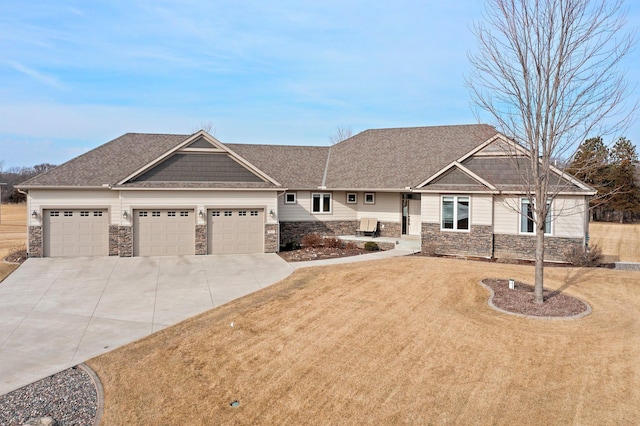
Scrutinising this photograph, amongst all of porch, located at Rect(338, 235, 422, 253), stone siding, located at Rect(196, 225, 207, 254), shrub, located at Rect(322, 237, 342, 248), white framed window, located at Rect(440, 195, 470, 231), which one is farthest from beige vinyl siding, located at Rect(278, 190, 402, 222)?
stone siding, located at Rect(196, 225, 207, 254)

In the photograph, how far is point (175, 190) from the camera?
20312mm

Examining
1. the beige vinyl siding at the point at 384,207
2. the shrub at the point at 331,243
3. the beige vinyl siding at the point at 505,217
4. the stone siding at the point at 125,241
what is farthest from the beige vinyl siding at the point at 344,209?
the stone siding at the point at 125,241

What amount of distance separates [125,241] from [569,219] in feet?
62.2

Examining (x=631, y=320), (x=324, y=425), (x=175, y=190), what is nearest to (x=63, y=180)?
(x=175, y=190)

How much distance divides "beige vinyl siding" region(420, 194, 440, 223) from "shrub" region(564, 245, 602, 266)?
5376mm

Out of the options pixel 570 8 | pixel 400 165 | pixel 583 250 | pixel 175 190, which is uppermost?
pixel 570 8

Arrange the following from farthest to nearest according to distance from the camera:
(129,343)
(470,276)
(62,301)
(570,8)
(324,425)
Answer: (470,276), (62,301), (570,8), (129,343), (324,425)

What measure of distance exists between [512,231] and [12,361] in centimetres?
1780

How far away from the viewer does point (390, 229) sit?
78.5ft

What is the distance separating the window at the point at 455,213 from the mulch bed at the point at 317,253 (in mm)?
3967

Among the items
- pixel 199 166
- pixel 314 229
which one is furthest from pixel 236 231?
pixel 314 229

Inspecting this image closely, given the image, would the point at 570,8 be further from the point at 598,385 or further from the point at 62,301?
the point at 62,301

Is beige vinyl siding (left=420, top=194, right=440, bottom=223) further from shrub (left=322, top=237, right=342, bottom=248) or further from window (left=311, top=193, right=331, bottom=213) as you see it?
window (left=311, top=193, right=331, bottom=213)

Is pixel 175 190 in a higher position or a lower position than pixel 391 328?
higher
